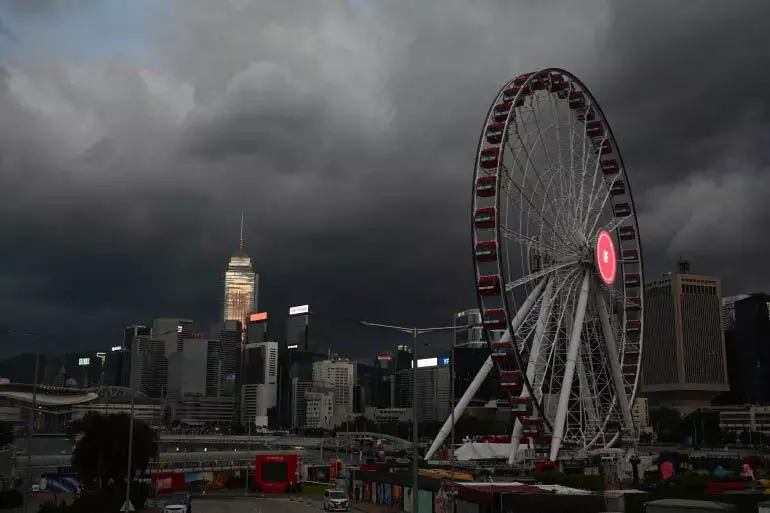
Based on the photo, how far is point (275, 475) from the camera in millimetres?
90562

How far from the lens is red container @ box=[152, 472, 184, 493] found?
88375 millimetres

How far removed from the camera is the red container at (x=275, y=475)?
296 feet

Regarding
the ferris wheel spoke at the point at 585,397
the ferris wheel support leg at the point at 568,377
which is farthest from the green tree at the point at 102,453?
the ferris wheel spoke at the point at 585,397

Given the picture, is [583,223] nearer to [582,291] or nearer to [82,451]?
[582,291]

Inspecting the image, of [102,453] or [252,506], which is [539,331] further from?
[102,453]

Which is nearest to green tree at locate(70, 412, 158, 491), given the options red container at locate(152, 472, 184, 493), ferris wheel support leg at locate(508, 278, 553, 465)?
red container at locate(152, 472, 184, 493)

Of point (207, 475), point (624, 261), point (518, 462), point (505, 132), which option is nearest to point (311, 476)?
point (207, 475)

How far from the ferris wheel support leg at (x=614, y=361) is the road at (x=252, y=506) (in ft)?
110

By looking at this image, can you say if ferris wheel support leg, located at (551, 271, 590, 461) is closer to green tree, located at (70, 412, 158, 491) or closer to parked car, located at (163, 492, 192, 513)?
parked car, located at (163, 492, 192, 513)

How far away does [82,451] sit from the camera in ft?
254

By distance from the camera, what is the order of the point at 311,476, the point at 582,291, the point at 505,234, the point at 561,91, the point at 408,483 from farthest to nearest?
1. the point at 311,476
2. the point at 561,91
3. the point at 582,291
4. the point at 505,234
5. the point at 408,483

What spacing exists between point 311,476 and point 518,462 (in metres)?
39.5

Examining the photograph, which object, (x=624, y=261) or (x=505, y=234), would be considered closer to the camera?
(x=505, y=234)

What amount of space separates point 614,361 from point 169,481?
4814cm
